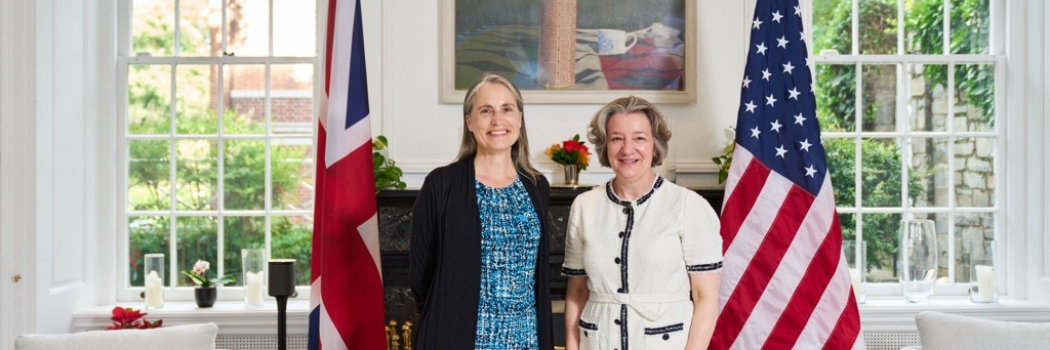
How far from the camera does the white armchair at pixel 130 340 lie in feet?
8.48

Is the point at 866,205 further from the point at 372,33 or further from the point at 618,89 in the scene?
the point at 372,33

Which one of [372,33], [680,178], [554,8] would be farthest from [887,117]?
[372,33]

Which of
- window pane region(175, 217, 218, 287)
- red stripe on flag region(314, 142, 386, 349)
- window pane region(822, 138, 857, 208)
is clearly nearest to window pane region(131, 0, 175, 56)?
window pane region(175, 217, 218, 287)

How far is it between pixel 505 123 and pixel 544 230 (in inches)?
11.9

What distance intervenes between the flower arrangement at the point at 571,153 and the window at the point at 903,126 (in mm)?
1222

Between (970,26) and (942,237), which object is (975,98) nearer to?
(970,26)

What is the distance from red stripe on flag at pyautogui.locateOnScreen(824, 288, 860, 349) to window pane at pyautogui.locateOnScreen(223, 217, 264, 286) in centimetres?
243

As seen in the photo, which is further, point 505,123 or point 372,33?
point 372,33

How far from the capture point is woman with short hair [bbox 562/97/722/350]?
218 centimetres

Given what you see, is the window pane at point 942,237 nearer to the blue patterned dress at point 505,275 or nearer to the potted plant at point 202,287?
the blue patterned dress at point 505,275

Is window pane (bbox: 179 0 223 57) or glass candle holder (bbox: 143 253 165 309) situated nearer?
glass candle holder (bbox: 143 253 165 309)

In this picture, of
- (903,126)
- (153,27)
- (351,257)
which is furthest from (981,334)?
(153,27)

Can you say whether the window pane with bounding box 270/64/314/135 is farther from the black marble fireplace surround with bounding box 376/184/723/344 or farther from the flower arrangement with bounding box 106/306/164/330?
the flower arrangement with bounding box 106/306/164/330

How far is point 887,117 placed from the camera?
13.5ft
